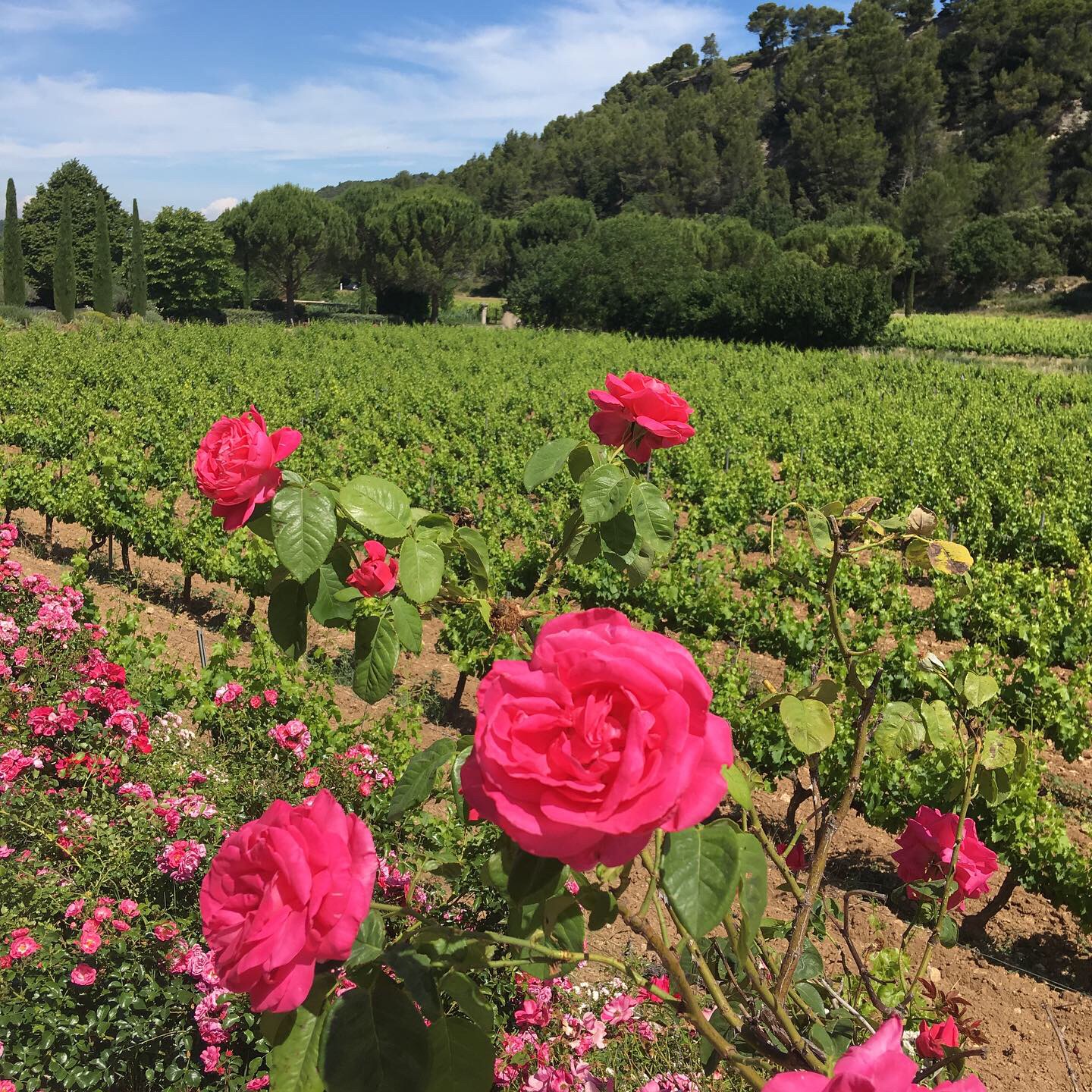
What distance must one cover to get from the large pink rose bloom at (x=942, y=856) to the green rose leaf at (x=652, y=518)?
0.79 m

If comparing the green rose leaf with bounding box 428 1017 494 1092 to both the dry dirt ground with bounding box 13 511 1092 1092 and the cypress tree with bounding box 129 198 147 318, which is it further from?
the cypress tree with bounding box 129 198 147 318

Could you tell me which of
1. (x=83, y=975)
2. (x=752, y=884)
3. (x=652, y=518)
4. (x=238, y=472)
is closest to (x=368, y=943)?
(x=752, y=884)

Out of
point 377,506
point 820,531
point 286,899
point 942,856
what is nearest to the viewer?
point 286,899

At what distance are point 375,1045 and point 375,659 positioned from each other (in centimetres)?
58

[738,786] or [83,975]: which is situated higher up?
[738,786]

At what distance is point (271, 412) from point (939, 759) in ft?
42.4

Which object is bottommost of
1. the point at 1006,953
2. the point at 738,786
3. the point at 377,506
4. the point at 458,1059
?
the point at 1006,953

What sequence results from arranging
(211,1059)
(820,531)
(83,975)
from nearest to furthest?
(820,531) → (211,1059) → (83,975)

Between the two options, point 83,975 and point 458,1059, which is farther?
point 83,975

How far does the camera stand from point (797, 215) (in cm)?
7019

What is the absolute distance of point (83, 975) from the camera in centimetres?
238

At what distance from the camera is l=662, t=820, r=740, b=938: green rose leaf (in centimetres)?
73

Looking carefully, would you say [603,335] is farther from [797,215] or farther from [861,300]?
[797,215]

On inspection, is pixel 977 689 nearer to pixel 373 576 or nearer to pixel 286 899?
pixel 373 576
